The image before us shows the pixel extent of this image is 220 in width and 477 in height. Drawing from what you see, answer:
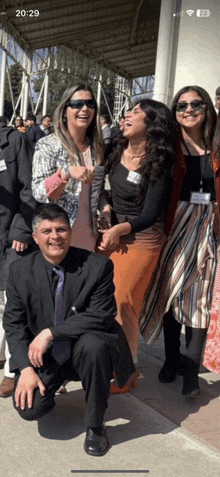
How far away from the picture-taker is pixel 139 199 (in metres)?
3.39

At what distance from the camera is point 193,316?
3535 mm

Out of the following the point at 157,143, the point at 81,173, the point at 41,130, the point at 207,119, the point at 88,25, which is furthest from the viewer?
the point at 88,25

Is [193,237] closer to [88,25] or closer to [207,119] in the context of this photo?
[207,119]

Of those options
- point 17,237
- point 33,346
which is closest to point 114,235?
point 17,237

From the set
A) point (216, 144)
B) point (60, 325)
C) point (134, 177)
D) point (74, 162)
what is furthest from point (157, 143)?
point (60, 325)

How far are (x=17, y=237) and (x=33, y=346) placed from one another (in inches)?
29.6

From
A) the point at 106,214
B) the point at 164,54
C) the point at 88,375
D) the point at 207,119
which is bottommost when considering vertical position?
the point at 88,375

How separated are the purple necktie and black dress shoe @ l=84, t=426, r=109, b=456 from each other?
1.16 feet

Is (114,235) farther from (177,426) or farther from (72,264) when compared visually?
(177,426)

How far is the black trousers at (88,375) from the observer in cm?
281

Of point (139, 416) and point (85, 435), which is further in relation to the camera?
point (139, 416)

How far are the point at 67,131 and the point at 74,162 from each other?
7.8 inches

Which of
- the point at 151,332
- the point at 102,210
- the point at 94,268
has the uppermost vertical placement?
the point at 102,210

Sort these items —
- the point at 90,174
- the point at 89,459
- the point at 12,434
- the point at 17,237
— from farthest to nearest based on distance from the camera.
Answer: the point at 17,237 → the point at 90,174 → the point at 12,434 → the point at 89,459
